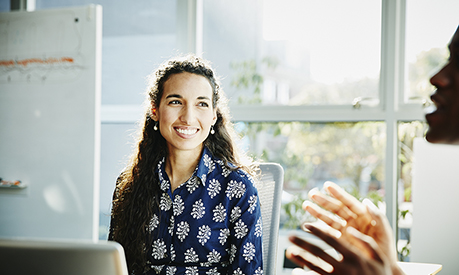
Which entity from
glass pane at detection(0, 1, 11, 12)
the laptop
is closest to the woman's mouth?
the laptop

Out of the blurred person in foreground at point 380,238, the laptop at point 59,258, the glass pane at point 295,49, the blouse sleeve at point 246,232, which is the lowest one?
the blouse sleeve at point 246,232

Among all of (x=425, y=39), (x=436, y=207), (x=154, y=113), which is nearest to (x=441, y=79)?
(x=154, y=113)

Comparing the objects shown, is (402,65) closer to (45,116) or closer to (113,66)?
(113,66)

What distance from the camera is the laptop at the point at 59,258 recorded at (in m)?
0.67

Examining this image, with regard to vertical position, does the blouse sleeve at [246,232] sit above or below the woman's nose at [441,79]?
below

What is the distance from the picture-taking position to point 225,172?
1539 millimetres

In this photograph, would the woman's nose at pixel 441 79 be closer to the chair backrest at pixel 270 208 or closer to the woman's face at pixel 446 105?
the woman's face at pixel 446 105

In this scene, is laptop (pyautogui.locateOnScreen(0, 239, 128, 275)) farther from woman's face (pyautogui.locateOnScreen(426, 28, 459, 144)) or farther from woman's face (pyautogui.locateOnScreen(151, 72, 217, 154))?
woman's face (pyautogui.locateOnScreen(151, 72, 217, 154))

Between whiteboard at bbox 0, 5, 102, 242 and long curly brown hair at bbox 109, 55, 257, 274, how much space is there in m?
0.98

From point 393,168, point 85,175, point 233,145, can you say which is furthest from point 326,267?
point 85,175

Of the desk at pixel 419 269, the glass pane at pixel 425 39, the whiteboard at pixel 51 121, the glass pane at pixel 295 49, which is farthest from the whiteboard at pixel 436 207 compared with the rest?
the whiteboard at pixel 51 121

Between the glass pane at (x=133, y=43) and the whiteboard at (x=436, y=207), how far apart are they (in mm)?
1789

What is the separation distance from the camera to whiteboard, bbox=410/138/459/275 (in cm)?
213

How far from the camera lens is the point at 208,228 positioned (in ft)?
4.70
